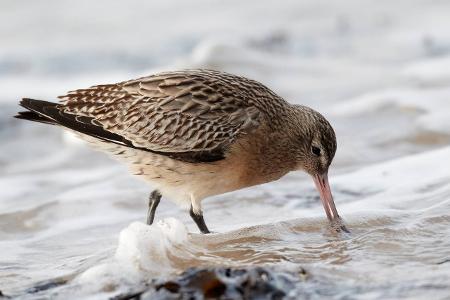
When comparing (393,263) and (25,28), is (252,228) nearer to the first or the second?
(393,263)

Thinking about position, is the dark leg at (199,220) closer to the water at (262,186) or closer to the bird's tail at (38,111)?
the water at (262,186)

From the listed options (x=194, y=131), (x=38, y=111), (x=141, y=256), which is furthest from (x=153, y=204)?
(x=141, y=256)

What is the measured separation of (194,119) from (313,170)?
1111mm

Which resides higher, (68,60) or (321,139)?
(68,60)

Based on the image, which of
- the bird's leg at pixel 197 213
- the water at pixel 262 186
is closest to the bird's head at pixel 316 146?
the water at pixel 262 186

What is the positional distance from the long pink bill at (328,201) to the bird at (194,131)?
11 mm

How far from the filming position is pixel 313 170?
8242 mm

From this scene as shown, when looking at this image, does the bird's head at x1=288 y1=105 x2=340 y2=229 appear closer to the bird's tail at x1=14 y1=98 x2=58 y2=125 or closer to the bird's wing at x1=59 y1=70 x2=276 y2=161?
the bird's wing at x1=59 y1=70 x2=276 y2=161

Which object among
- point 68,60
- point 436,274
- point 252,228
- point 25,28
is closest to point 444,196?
point 252,228

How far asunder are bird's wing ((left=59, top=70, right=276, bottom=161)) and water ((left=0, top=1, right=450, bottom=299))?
0.78 m

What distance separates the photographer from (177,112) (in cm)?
796

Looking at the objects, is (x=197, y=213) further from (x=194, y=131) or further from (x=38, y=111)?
(x=38, y=111)

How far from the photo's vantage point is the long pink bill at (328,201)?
7455 mm

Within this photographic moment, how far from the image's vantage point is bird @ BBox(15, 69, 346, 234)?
7.82m
